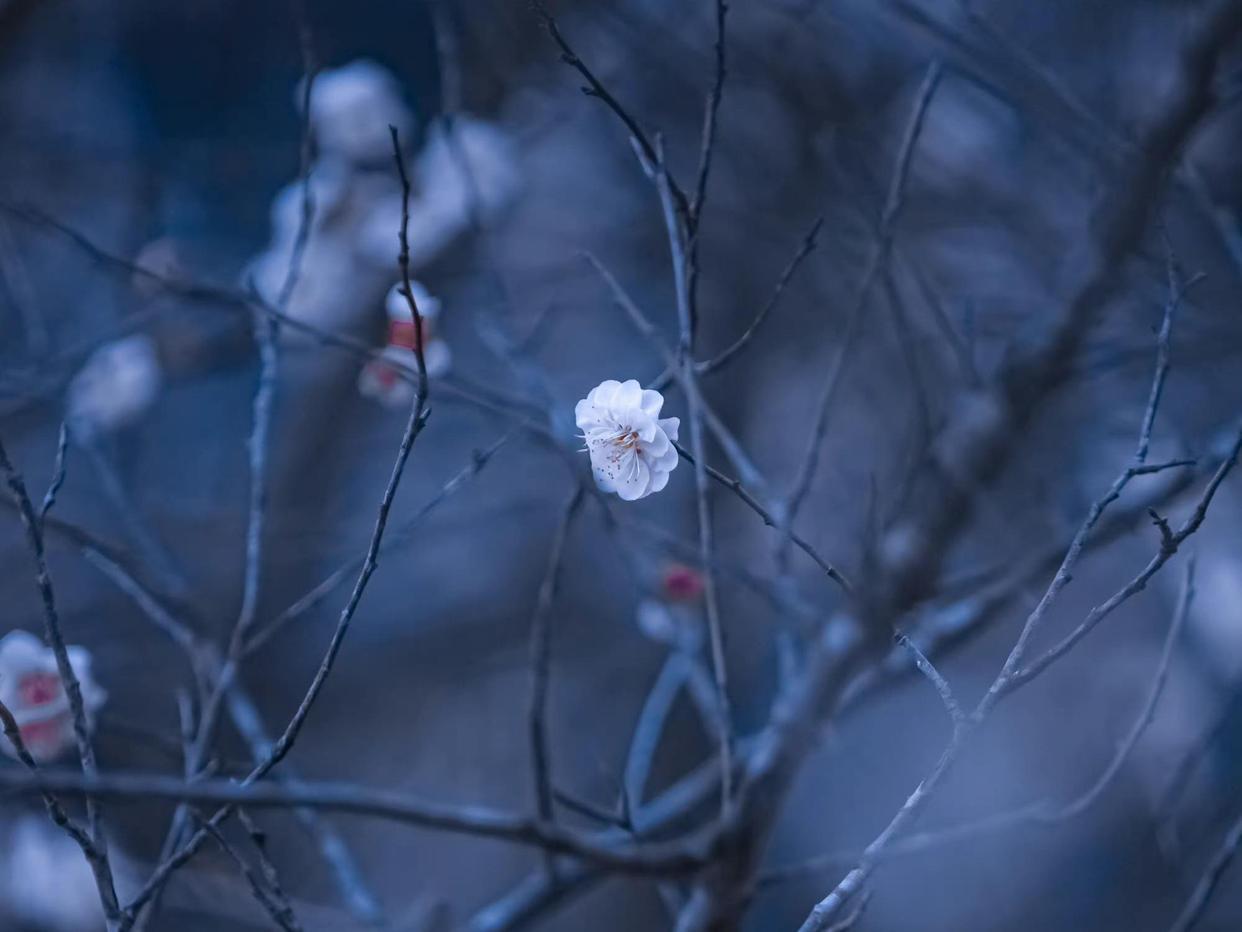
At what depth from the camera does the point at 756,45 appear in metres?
2.96

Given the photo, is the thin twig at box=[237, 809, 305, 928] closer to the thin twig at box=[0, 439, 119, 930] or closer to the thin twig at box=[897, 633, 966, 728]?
the thin twig at box=[0, 439, 119, 930]

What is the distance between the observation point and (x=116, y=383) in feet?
9.11

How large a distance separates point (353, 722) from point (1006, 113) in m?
3.14

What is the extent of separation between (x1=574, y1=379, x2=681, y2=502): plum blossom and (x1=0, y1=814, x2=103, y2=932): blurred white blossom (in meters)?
1.98

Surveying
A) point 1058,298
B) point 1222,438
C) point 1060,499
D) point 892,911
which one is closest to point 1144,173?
point 1058,298

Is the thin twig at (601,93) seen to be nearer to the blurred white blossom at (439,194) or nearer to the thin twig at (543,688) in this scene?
the thin twig at (543,688)

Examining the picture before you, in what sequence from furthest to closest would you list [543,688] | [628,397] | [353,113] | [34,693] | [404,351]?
[353,113] → [404,351] → [34,693] → [628,397] → [543,688]

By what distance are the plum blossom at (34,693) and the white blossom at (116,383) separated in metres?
1.09

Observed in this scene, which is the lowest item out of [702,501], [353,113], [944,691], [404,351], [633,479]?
[944,691]

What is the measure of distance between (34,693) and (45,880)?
59.6 inches

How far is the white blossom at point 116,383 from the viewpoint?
2.68 meters

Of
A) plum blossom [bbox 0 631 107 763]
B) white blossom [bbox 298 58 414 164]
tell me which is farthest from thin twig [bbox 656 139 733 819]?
white blossom [bbox 298 58 414 164]

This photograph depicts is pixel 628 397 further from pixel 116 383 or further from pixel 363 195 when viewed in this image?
pixel 363 195

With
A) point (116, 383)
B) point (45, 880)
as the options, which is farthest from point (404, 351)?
point (45, 880)
